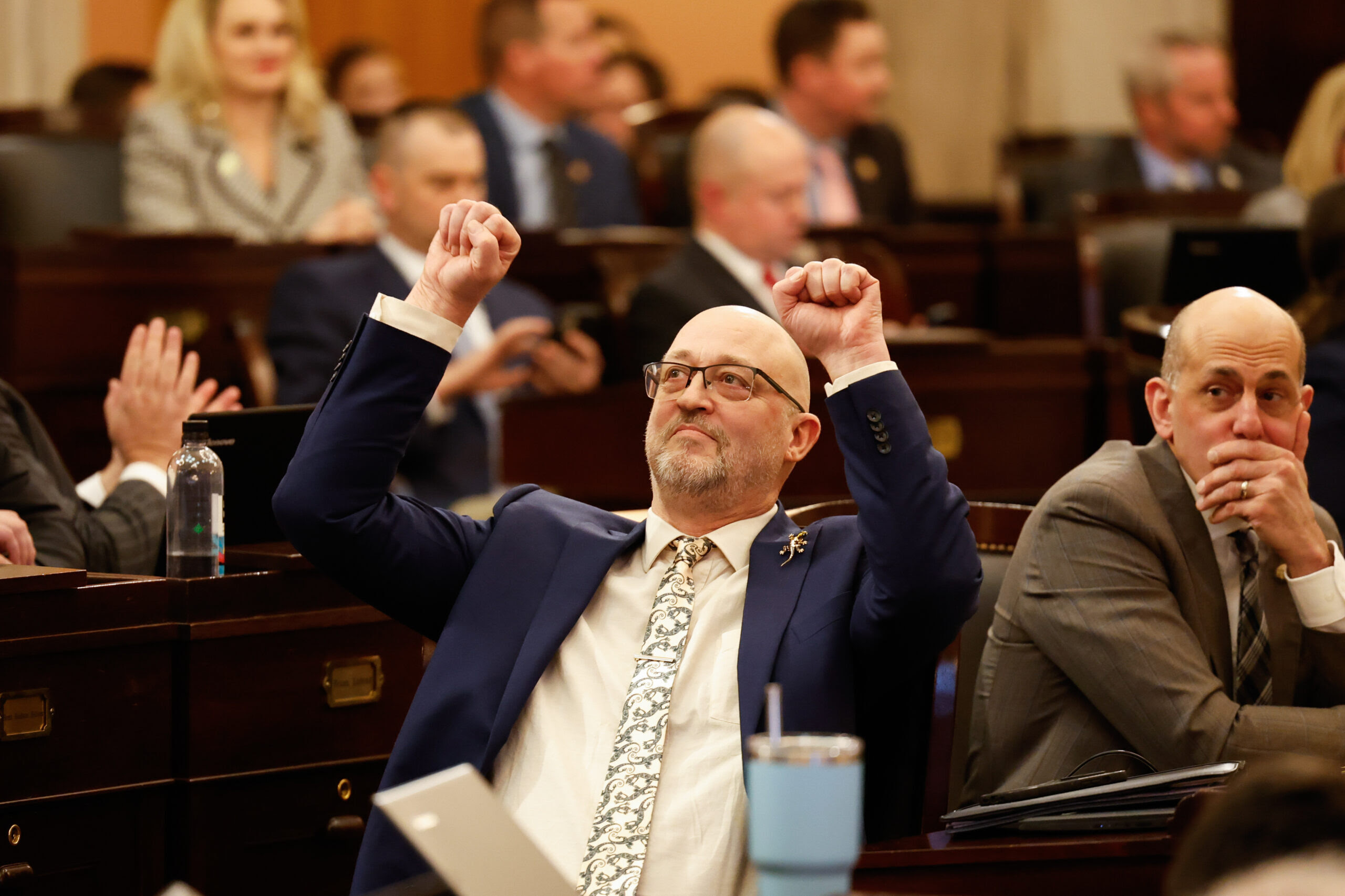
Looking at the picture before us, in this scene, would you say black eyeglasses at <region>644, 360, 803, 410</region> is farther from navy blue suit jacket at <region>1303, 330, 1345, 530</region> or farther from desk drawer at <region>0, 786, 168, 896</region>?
navy blue suit jacket at <region>1303, 330, 1345, 530</region>

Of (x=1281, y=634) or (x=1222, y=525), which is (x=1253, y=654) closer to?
(x=1281, y=634)

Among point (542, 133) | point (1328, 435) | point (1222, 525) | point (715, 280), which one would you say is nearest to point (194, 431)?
point (1222, 525)

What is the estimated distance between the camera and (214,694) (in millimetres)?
2494

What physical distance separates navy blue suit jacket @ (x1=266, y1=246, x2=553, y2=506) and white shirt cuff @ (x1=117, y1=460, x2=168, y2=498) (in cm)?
120

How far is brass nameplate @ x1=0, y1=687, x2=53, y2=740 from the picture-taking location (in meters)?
2.28

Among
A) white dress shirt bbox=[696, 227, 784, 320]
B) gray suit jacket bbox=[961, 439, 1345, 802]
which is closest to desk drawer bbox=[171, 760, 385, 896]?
gray suit jacket bbox=[961, 439, 1345, 802]

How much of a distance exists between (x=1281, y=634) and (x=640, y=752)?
34.4 inches

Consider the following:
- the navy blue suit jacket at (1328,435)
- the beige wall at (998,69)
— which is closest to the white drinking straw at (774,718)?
the navy blue suit jacket at (1328,435)

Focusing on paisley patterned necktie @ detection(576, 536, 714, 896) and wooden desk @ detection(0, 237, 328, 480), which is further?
wooden desk @ detection(0, 237, 328, 480)

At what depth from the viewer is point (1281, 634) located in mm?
2320

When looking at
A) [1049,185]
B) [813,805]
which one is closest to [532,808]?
[813,805]

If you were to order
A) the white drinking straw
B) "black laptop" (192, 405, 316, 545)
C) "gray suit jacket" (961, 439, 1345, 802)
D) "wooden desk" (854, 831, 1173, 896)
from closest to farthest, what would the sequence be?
the white drinking straw
"wooden desk" (854, 831, 1173, 896)
"gray suit jacket" (961, 439, 1345, 802)
"black laptop" (192, 405, 316, 545)

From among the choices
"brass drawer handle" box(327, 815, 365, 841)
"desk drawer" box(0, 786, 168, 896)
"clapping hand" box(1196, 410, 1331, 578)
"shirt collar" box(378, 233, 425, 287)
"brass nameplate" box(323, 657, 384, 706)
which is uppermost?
"shirt collar" box(378, 233, 425, 287)

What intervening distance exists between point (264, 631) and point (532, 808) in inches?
25.4
